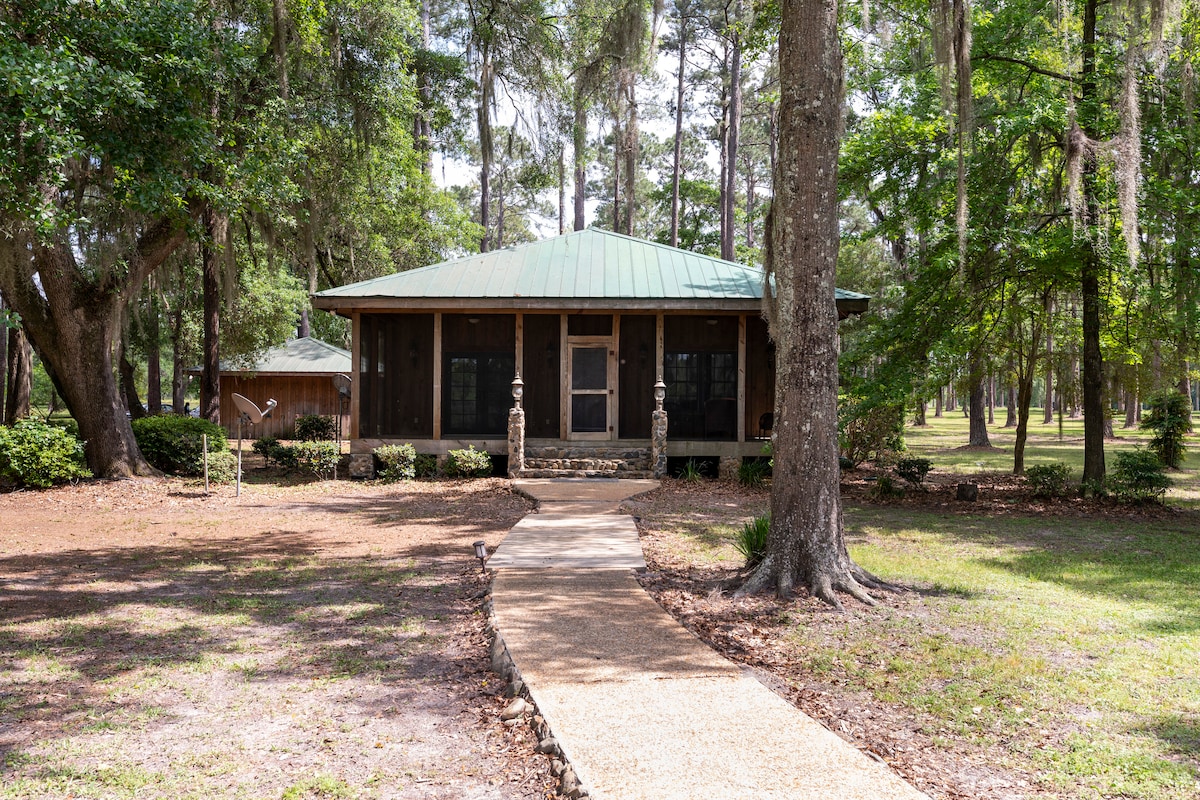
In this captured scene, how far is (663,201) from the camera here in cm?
3644

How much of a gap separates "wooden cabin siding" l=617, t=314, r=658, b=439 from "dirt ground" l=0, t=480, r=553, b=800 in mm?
6774

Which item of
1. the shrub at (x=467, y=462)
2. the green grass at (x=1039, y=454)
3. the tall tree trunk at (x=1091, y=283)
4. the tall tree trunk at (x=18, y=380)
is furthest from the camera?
the tall tree trunk at (x=18, y=380)

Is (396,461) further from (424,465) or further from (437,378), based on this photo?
(437,378)

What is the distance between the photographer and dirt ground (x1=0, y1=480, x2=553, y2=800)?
342 centimetres

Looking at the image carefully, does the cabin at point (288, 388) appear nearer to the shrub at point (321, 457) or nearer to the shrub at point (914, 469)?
the shrub at point (321, 457)

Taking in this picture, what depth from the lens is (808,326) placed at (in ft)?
20.2

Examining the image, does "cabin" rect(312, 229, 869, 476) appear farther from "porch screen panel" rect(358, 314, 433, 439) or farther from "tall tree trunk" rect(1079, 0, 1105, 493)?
"tall tree trunk" rect(1079, 0, 1105, 493)

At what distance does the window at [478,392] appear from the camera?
644 inches

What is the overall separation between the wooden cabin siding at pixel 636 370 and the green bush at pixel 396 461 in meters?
4.08

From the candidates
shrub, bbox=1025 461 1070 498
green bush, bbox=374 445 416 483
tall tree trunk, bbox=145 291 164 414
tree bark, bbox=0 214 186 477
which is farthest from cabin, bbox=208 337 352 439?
shrub, bbox=1025 461 1070 498

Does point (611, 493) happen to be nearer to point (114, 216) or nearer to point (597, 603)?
point (597, 603)

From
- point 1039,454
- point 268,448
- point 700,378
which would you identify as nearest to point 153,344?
point 268,448

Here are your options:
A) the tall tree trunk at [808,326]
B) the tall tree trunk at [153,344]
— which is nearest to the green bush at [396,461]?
the tall tree trunk at [808,326]

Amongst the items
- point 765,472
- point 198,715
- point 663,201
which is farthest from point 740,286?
point 663,201
